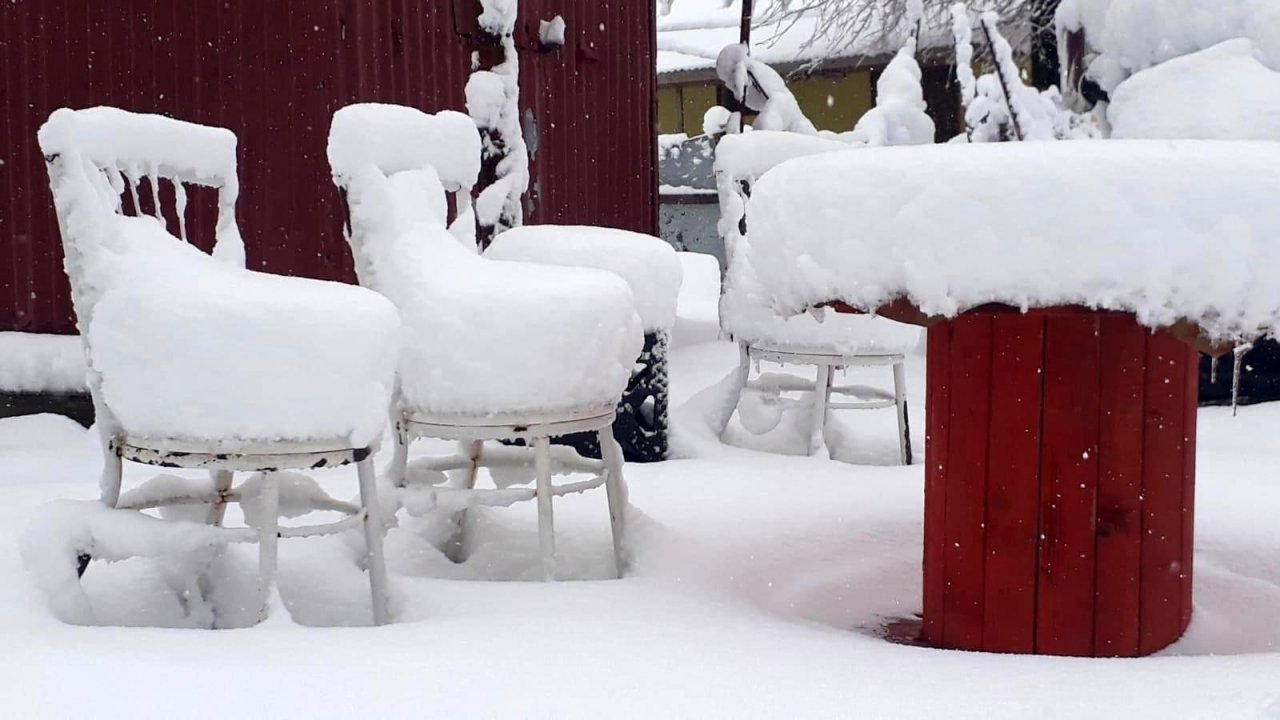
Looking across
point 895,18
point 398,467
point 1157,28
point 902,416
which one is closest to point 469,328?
point 398,467

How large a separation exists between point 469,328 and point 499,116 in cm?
271

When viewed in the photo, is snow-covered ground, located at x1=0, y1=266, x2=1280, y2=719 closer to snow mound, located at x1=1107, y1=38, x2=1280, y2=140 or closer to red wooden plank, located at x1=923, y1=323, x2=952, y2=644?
red wooden plank, located at x1=923, y1=323, x2=952, y2=644

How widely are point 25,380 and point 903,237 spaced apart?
163 inches

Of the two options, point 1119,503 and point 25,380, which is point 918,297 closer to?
point 1119,503

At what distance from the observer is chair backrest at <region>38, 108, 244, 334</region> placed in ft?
6.88

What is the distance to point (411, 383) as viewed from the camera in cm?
242

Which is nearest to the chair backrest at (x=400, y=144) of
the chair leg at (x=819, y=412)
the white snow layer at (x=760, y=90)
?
the chair leg at (x=819, y=412)

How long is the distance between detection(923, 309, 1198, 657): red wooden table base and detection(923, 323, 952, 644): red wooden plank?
16 millimetres

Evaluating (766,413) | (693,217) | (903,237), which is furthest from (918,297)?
(693,217)

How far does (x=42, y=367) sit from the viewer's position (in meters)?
4.63

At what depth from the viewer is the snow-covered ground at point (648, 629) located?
152 cm

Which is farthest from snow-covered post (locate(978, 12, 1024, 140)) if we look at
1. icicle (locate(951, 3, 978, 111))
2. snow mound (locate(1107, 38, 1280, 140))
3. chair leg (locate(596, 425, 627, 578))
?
chair leg (locate(596, 425, 627, 578))

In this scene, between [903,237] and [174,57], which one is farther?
[174,57]

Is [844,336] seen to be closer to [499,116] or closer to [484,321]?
[499,116]
